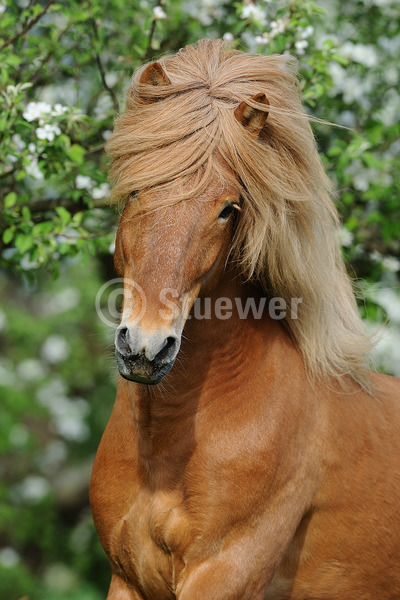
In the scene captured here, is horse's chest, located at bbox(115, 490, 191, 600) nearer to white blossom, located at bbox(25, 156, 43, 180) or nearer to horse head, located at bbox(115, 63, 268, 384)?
horse head, located at bbox(115, 63, 268, 384)

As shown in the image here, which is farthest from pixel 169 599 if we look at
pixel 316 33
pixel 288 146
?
pixel 316 33

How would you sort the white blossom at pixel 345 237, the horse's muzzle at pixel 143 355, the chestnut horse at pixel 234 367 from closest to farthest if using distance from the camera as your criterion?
the horse's muzzle at pixel 143 355
the chestnut horse at pixel 234 367
the white blossom at pixel 345 237

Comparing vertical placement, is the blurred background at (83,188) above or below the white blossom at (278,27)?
below

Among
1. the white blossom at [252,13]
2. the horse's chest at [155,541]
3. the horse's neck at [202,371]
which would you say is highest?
the white blossom at [252,13]

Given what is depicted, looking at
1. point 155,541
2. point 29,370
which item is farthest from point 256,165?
point 29,370

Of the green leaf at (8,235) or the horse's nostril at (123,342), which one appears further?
the green leaf at (8,235)

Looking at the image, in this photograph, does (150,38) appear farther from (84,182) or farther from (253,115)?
(253,115)

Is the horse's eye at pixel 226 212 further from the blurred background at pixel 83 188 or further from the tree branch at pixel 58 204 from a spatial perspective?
the tree branch at pixel 58 204

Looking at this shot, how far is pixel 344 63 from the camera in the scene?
14.7ft

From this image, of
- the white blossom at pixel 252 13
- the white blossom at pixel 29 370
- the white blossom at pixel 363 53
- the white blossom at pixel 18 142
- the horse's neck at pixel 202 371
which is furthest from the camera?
the white blossom at pixel 29 370

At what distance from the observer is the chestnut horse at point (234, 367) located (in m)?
2.68

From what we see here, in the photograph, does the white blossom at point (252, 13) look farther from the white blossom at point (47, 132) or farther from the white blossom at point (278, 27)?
the white blossom at point (47, 132)

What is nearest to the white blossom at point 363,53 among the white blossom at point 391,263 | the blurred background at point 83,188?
the blurred background at point 83,188

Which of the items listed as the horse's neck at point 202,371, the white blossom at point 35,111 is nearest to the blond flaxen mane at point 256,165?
the horse's neck at point 202,371
